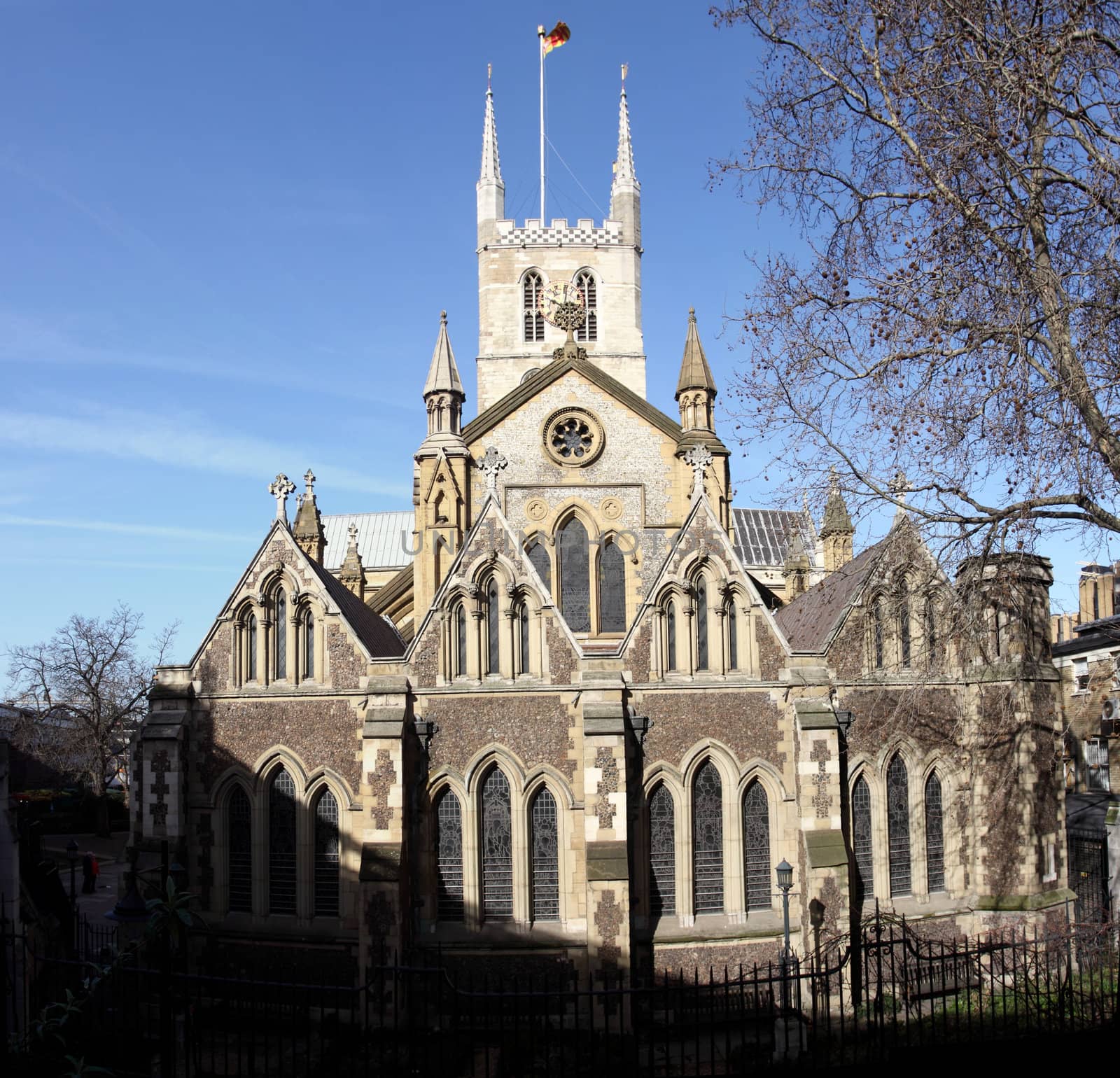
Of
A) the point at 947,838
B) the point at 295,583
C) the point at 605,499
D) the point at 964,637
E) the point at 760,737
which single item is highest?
the point at 605,499

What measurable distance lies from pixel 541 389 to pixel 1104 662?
1418 centimetres

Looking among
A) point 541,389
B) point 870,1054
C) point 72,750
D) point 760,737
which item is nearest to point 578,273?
point 541,389

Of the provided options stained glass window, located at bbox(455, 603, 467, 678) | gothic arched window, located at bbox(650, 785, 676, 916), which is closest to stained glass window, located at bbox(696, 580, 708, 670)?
gothic arched window, located at bbox(650, 785, 676, 916)

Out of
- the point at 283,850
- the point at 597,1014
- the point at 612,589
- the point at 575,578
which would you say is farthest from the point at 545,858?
the point at 575,578

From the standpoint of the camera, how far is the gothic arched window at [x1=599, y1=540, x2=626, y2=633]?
2389 centimetres

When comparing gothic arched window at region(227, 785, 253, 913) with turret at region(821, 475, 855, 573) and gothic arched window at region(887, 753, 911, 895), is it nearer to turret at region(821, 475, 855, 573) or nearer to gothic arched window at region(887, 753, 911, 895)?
gothic arched window at region(887, 753, 911, 895)

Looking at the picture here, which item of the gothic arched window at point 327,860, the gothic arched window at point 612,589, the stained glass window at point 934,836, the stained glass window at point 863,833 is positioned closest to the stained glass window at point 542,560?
the gothic arched window at point 612,589

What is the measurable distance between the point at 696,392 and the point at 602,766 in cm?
1173

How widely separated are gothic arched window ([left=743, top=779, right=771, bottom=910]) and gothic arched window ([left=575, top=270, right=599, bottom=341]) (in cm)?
3332

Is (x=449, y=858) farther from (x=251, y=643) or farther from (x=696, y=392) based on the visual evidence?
(x=696, y=392)

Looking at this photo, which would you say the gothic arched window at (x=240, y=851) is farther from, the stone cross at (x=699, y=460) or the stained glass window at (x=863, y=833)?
the stained glass window at (x=863, y=833)

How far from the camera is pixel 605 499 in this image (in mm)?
24359

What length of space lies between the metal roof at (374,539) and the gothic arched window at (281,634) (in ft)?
126

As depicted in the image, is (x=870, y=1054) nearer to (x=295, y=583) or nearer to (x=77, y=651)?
(x=295, y=583)
